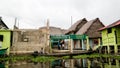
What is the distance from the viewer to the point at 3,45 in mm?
22875

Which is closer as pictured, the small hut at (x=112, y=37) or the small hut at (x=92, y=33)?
the small hut at (x=112, y=37)

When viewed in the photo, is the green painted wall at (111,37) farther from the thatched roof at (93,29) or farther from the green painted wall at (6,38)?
the green painted wall at (6,38)

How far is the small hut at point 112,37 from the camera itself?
1997 cm

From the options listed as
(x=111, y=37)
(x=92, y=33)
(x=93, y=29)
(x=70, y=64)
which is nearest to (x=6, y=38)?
(x=70, y=64)

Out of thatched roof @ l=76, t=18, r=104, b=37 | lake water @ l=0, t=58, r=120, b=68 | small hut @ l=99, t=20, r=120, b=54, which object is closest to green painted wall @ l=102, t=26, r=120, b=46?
small hut @ l=99, t=20, r=120, b=54

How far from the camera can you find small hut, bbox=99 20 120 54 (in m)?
20.0

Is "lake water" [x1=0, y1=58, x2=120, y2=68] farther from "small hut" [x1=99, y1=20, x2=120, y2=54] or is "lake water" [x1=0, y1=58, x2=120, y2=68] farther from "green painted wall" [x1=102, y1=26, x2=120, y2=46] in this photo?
"green painted wall" [x1=102, y1=26, x2=120, y2=46]

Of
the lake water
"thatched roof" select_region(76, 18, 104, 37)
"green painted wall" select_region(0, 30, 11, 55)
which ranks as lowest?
the lake water

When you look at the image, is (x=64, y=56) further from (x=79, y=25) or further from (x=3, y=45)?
(x=79, y=25)

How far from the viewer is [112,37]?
840 inches

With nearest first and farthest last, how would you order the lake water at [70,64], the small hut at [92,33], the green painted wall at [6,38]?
the lake water at [70,64] < the green painted wall at [6,38] < the small hut at [92,33]

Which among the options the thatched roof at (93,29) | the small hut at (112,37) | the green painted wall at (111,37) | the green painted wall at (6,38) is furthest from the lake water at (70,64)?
the thatched roof at (93,29)

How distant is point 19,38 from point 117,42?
1289 centimetres

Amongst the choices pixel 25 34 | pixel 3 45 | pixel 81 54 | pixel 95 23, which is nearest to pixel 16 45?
pixel 3 45
